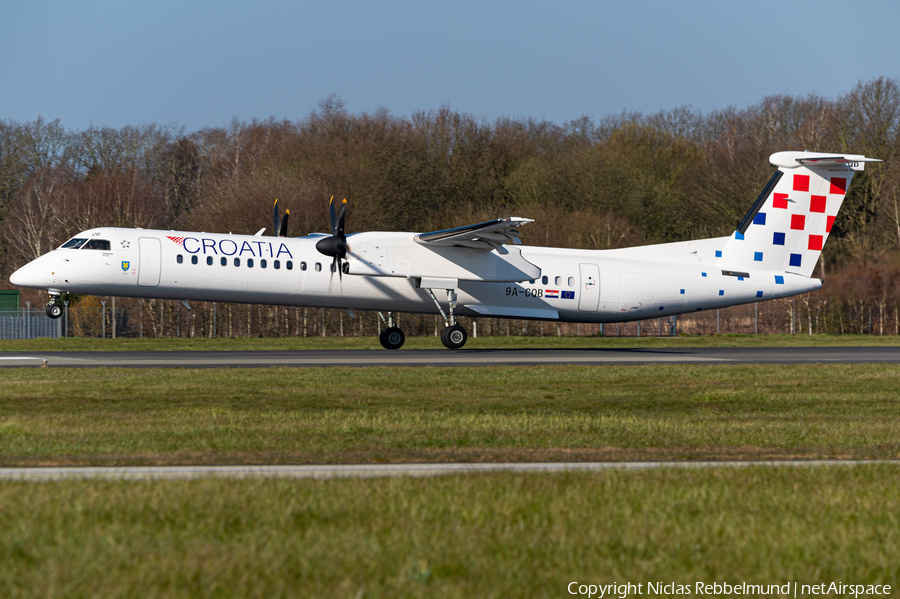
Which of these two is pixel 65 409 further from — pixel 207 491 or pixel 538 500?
pixel 538 500

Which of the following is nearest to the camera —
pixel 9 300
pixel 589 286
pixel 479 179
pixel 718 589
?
pixel 718 589

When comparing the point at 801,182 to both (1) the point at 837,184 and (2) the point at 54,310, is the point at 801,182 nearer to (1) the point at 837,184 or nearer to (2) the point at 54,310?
(1) the point at 837,184

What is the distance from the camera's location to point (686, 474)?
8883 mm

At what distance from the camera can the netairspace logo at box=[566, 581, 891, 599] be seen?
17.3 feet

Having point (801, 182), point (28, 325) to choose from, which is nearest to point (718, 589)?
point (801, 182)

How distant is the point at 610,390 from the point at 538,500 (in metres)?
12.3

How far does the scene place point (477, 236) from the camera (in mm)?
29125

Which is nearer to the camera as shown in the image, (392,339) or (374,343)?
(392,339)

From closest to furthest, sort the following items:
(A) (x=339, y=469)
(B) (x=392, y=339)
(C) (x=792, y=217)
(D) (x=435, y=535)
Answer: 1. (D) (x=435, y=535)
2. (A) (x=339, y=469)
3. (B) (x=392, y=339)
4. (C) (x=792, y=217)

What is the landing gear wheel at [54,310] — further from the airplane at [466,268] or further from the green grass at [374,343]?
the green grass at [374,343]

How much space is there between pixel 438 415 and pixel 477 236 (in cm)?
1516

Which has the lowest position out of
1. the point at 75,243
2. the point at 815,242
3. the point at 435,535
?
the point at 435,535

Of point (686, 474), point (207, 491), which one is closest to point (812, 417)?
point (686, 474)

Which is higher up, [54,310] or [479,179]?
[479,179]
